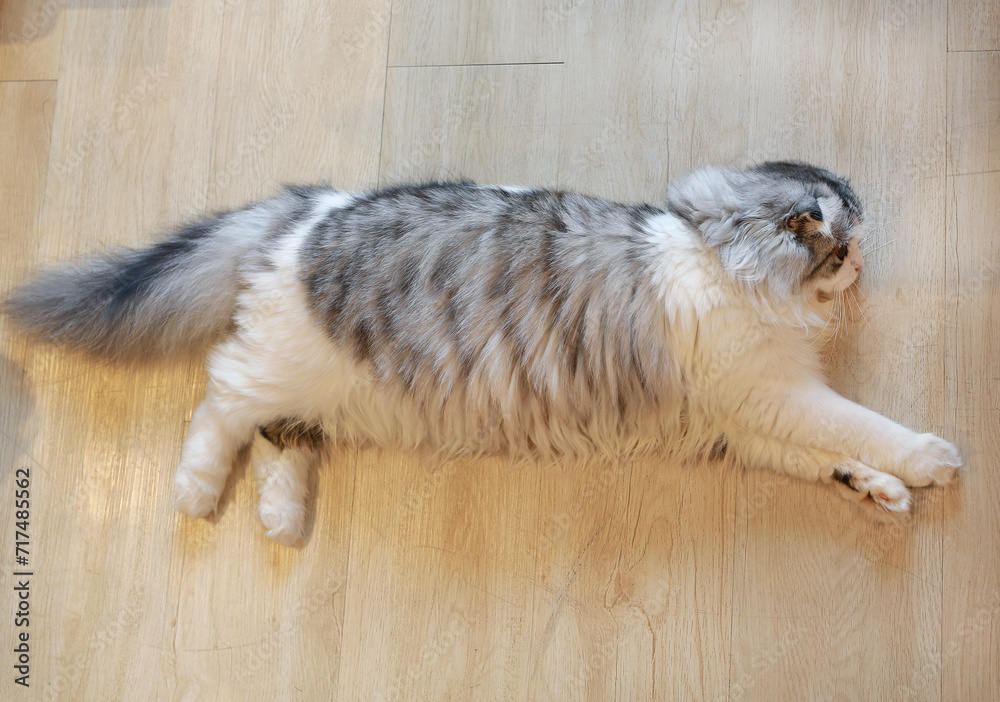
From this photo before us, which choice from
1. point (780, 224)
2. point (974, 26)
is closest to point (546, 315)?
point (780, 224)

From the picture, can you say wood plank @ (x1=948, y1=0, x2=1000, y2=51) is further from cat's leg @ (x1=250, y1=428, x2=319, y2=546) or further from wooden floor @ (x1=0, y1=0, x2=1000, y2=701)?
cat's leg @ (x1=250, y1=428, x2=319, y2=546)

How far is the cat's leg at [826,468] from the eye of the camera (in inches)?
63.4

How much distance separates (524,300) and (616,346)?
0.23m

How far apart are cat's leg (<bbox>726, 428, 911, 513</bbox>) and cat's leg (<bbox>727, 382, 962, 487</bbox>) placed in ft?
0.07

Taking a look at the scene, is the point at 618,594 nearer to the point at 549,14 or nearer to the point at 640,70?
the point at 640,70

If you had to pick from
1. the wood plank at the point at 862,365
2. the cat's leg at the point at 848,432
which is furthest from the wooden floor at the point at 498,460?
the cat's leg at the point at 848,432

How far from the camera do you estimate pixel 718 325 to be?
61.8 inches

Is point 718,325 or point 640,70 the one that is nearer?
point 718,325

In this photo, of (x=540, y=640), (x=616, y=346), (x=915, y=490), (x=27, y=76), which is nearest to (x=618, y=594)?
(x=540, y=640)

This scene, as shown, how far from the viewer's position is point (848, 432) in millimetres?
1588

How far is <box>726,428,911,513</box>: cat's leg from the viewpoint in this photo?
1611 millimetres

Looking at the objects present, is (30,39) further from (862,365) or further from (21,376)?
(862,365)

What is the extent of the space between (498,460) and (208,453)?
2.33 feet

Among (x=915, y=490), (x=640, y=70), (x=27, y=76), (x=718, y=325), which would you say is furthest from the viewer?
(x=27, y=76)
